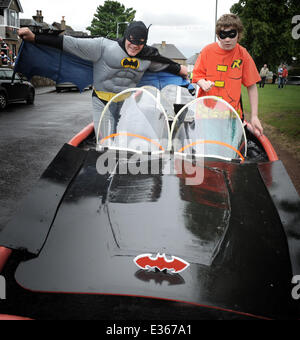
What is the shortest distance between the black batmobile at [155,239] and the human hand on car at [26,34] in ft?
5.94

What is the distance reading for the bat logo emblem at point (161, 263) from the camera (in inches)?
62.9

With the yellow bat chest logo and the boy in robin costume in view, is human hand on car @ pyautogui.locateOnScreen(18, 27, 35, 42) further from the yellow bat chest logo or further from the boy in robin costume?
the yellow bat chest logo

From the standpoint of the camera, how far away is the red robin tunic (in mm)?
3373

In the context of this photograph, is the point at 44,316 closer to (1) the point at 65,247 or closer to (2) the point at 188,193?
(1) the point at 65,247

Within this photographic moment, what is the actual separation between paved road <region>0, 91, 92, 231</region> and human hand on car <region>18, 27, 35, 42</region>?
6.58 feet

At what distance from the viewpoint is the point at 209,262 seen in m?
1.66

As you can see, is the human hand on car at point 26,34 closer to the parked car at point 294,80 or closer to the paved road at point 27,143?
the paved road at point 27,143

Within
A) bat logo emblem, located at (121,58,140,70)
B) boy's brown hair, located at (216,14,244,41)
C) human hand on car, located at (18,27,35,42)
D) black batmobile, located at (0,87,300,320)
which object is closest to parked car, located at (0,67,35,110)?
human hand on car, located at (18,27,35,42)

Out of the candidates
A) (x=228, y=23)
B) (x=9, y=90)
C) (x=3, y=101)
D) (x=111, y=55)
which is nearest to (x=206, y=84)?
(x=228, y=23)

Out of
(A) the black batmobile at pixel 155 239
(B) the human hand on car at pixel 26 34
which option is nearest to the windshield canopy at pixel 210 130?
(A) the black batmobile at pixel 155 239

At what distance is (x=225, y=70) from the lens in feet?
11.1

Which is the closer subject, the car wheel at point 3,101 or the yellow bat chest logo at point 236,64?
the yellow bat chest logo at point 236,64

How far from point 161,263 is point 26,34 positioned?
3.31 meters
